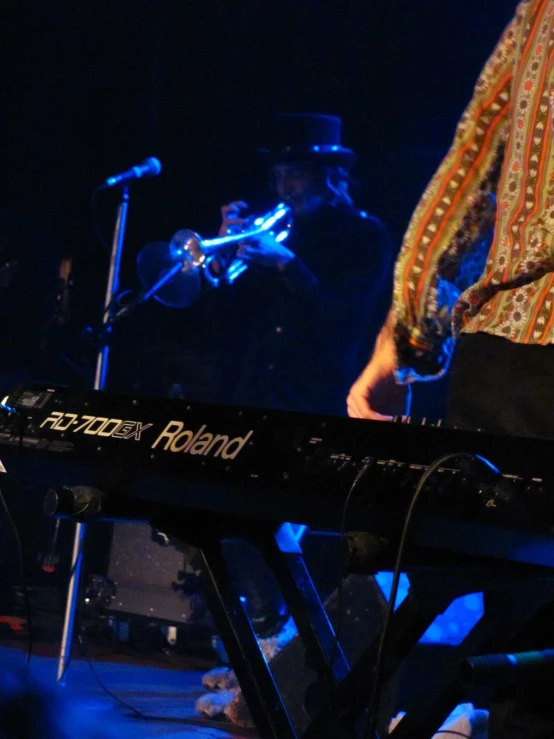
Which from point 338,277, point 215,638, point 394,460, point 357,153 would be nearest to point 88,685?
point 215,638

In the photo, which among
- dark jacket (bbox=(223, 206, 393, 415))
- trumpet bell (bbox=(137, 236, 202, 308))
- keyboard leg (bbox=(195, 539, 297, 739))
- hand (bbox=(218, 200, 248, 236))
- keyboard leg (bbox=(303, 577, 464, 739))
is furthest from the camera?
hand (bbox=(218, 200, 248, 236))

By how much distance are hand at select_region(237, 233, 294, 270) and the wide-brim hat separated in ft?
1.68

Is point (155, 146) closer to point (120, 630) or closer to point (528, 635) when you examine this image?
point (120, 630)

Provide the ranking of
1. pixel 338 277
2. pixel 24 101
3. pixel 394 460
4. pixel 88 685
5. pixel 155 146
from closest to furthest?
pixel 394 460
pixel 88 685
pixel 338 277
pixel 24 101
pixel 155 146

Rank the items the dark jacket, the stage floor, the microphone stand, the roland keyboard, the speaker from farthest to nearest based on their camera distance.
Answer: the dark jacket < the speaker < the microphone stand < the stage floor < the roland keyboard

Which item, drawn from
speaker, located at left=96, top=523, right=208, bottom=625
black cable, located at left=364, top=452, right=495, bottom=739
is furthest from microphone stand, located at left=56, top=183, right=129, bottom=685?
black cable, located at left=364, top=452, right=495, bottom=739

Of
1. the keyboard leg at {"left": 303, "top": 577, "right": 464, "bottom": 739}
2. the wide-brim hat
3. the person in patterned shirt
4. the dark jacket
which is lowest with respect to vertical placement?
the dark jacket

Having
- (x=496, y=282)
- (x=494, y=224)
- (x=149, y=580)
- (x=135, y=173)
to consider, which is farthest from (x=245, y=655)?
(x=149, y=580)

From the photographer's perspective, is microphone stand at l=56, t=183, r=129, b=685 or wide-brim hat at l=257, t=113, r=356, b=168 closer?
microphone stand at l=56, t=183, r=129, b=685

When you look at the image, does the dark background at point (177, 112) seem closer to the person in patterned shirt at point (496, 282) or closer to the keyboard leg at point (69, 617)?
the keyboard leg at point (69, 617)

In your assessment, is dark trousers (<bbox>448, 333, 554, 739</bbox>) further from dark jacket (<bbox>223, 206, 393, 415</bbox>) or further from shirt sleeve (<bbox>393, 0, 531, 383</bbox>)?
dark jacket (<bbox>223, 206, 393, 415</bbox>)

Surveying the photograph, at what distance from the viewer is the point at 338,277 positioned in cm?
430

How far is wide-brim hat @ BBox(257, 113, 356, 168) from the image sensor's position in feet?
14.1

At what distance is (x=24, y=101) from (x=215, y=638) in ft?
8.98
